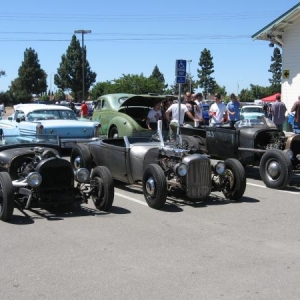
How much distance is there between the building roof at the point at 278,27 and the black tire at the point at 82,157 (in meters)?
12.5

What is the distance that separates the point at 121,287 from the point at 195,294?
0.66 metres

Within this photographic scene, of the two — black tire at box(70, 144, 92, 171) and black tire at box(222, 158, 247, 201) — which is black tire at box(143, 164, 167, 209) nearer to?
black tire at box(222, 158, 247, 201)

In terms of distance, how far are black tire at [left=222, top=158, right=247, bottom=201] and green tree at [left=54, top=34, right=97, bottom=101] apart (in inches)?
2680

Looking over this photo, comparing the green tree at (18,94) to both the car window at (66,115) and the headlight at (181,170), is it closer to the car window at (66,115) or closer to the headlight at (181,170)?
the car window at (66,115)

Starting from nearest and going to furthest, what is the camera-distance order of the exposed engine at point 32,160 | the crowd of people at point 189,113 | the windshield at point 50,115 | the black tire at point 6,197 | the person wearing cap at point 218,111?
1. the black tire at point 6,197
2. the exposed engine at point 32,160
3. the crowd of people at point 189,113
4. the person wearing cap at point 218,111
5. the windshield at point 50,115

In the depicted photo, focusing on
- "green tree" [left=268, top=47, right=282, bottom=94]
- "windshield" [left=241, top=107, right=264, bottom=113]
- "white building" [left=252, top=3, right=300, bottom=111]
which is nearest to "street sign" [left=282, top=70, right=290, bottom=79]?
"white building" [left=252, top=3, right=300, bottom=111]

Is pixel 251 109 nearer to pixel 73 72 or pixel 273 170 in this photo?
pixel 273 170

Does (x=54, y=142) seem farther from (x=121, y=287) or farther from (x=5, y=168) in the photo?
(x=121, y=287)

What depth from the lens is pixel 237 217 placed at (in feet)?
23.1

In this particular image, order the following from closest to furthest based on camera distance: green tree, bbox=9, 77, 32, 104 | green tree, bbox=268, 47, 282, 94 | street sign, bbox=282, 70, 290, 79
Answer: street sign, bbox=282, 70, 290, 79, green tree, bbox=9, 77, 32, 104, green tree, bbox=268, 47, 282, 94

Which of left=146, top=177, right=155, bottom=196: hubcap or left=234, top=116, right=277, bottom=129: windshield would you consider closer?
left=146, top=177, right=155, bottom=196: hubcap

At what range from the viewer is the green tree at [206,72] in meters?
97.5

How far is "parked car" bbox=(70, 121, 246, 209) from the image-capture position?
743cm

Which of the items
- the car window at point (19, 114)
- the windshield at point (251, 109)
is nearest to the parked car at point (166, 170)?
the car window at point (19, 114)
